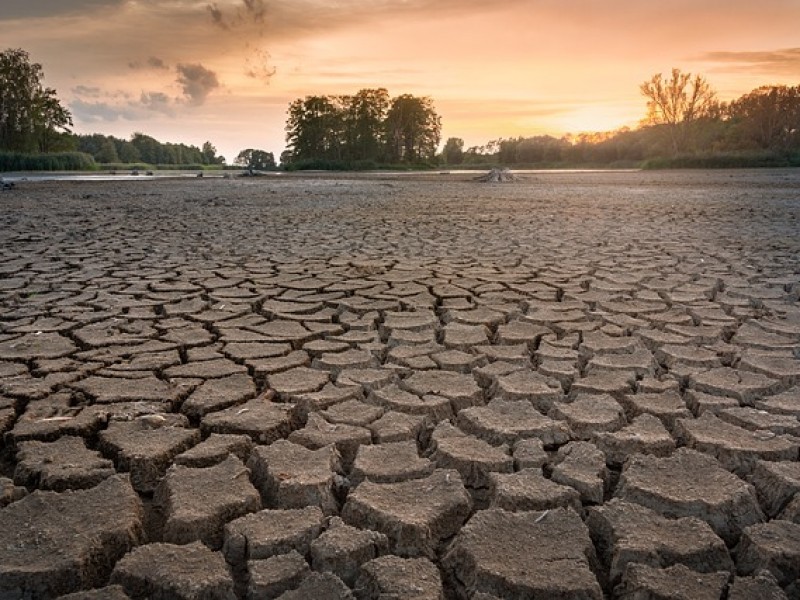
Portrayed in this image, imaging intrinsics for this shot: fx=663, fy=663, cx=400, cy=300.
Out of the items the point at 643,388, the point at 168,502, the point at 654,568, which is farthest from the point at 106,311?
the point at 654,568

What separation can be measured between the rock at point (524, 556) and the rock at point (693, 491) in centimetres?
24

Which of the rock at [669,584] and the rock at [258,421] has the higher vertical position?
the rock at [258,421]

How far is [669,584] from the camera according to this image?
1.32m

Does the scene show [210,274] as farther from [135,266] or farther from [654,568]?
[654,568]

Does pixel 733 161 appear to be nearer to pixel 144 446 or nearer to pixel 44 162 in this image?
pixel 44 162

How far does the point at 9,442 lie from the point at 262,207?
9.03 m

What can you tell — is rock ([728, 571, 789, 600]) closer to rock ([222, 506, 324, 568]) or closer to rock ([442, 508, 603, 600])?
rock ([442, 508, 603, 600])

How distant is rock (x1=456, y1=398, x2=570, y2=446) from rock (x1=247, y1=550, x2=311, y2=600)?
2.57ft

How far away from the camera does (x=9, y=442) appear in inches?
78.0

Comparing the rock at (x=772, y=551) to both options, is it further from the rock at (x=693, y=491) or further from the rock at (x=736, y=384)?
the rock at (x=736, y=384)

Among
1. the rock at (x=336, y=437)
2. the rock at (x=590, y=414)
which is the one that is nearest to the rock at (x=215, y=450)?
the rock at (x=336, y=437)

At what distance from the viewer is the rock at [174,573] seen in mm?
1307

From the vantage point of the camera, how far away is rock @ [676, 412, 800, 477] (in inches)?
72.4

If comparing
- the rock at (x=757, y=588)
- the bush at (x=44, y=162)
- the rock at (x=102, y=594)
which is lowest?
the rock at (x=757, y=588)
